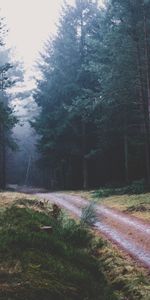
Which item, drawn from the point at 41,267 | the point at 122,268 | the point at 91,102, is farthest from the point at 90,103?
the point at 41,267

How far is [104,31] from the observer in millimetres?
29000

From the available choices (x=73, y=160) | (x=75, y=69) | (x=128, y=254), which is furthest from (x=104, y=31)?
(x=128, y=254)

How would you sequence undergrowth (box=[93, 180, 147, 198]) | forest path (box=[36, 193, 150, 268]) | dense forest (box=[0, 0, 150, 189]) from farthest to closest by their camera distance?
dense forest (box=[0, 0, 150, 189]) < undergrowth (box=[93, 180, 147, 198]) < forest path (box=[36, 193, 150, 268])

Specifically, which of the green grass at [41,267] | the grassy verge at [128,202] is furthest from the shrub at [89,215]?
the green grass at [41,267]

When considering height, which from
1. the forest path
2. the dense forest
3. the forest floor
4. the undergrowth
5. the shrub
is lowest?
the forest floor

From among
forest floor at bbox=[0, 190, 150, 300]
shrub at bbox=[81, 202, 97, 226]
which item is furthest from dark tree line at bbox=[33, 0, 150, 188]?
forest floor at bbox=[0, 190, 150, 300]

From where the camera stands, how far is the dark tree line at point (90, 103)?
2689 centimetres

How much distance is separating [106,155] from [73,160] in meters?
3.29

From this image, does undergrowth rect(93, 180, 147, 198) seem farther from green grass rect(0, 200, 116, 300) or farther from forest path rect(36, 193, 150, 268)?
green grass rect(0, 200, 116, 300)

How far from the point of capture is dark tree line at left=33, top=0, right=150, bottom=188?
2689cm

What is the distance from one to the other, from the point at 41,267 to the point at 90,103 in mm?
24350

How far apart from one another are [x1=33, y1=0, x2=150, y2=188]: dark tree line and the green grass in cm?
1652

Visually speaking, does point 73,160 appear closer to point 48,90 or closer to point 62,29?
point 48,90

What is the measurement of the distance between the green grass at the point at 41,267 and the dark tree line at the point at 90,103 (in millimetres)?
16517
